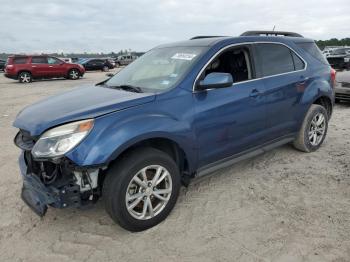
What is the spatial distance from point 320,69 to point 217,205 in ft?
9.13

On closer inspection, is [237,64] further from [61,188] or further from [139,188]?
[61,188]

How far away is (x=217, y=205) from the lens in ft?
11.9

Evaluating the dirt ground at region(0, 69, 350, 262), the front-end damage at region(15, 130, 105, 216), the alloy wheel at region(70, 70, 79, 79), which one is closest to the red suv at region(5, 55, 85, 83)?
the alloy wheel at region(70, 70, 79, 79)

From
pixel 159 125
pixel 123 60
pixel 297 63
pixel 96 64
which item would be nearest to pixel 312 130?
pixel 297 63

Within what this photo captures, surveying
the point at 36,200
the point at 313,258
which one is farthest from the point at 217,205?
the point at 36,200

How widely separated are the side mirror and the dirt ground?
4.18 feet

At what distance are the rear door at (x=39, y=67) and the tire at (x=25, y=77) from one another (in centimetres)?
26

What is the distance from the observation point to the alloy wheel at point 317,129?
16.8ft

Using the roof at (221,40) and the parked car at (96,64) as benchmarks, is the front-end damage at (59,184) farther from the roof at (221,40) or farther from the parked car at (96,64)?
the parked car at (96,64)

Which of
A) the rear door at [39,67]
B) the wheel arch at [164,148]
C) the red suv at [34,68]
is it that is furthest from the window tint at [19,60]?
the wheel arch at [164,148]

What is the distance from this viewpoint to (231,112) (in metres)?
3.68

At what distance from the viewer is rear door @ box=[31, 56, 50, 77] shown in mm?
19672

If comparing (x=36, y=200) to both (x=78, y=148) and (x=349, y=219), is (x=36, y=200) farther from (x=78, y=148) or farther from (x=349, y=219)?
(x=349, y=219)

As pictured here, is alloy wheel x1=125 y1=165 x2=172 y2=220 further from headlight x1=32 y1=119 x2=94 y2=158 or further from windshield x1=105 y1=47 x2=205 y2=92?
windshield x1=105 y1=47 x2=205 y2=92
